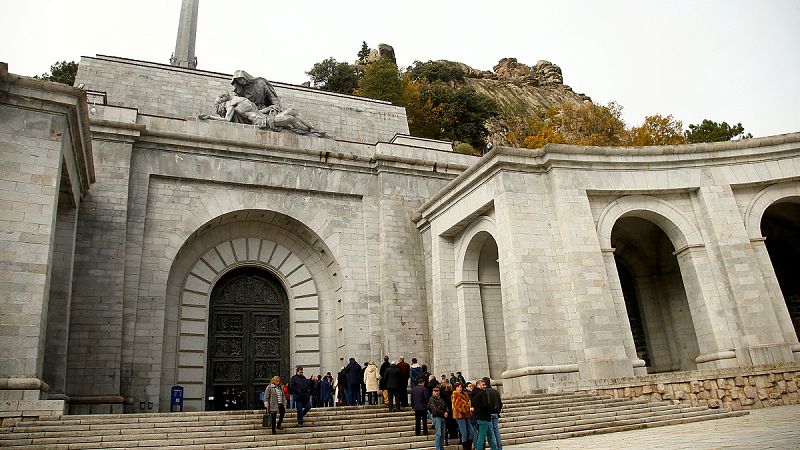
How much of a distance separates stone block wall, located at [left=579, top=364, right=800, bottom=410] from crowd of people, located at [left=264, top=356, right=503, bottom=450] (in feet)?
14.2

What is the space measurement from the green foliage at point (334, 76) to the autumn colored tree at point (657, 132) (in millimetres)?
21603

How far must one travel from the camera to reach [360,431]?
35.8 ft

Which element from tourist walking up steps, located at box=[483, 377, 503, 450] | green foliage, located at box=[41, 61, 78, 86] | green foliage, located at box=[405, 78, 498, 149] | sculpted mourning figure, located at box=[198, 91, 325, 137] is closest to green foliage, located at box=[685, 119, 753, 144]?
green foliage, located at box=[405, 78, 498, 149]

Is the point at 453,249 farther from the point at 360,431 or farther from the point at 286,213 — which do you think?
the point at 360,431

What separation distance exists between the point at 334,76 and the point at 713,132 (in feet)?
92.8

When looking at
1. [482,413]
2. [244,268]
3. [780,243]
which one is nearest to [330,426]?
[482,413]

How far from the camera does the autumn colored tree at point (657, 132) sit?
35031 mm

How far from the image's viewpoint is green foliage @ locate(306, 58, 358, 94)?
47.4 m

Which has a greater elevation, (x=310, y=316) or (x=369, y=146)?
(x=369, y=146)

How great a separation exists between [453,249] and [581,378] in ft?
20.3

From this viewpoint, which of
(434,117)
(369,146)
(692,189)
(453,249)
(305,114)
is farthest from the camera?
(434,117)

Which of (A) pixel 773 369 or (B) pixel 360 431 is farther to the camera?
(A) pixel 773 369

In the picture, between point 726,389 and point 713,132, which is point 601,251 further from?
point 713,132

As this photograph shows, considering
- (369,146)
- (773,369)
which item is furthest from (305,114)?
(773,369)
